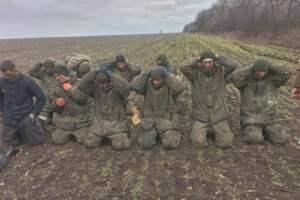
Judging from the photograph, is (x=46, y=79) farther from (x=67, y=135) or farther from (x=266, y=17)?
(x=266, y=17)

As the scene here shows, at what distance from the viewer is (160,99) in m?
5.77

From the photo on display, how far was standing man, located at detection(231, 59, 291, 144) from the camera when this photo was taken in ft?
18.6

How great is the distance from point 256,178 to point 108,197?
2115 mm

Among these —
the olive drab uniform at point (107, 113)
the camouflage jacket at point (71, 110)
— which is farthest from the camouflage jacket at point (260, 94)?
the camouflage jacket at point (71, 110)

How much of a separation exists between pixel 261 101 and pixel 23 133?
4416mm

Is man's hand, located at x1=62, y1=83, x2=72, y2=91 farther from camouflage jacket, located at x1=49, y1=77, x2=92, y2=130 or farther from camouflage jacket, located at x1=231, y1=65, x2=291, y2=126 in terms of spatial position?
camouflage jacket, located at x1=231, y1=65, x2=291, y2=126

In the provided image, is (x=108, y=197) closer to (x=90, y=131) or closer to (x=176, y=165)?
(x=176, y=165)

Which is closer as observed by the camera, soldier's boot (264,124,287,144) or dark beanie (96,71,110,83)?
dark beanie (96,71,110,83)

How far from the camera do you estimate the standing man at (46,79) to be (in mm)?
6729

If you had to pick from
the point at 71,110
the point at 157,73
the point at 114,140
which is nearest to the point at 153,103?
the point at 157,73

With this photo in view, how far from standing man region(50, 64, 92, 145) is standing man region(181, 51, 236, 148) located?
2011 millimetres

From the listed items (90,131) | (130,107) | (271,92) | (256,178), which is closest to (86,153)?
(90,131)

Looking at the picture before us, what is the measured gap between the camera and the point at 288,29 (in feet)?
102

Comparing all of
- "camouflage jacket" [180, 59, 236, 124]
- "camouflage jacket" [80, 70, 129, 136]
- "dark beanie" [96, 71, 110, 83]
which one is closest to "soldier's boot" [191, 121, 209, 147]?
"camouflage jacket" [180, 59, 236, 124]
